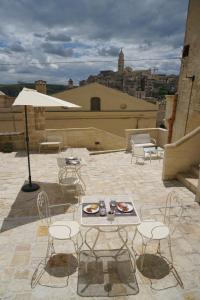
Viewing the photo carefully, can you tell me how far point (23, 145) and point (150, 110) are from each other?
16.6m

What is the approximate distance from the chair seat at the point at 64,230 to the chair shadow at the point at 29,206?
4.22 feet

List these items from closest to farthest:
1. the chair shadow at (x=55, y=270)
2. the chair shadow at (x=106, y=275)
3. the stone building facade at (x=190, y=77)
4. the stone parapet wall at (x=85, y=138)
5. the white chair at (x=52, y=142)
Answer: the chair shadow at (x=106, y=275) < the chair shadow at (x=55, y=270) < the stone building facade at (x=190, y=77) < the white chair at (x=52, y=142) < the stone parapet wall at (x=85, y=138)

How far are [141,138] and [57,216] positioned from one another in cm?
738

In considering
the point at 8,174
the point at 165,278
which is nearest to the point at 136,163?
the point at 8,174

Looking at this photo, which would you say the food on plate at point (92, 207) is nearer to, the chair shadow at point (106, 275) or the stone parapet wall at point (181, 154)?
the chair shadow at point (106, 275)

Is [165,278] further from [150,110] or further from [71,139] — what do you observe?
[150,110]

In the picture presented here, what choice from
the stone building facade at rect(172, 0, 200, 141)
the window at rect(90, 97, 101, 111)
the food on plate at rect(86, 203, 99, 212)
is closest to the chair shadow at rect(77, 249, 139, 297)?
the food on plate at rect(86, 203, 99, 212)

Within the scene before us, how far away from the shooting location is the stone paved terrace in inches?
129

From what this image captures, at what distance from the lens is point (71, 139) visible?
1211 cm


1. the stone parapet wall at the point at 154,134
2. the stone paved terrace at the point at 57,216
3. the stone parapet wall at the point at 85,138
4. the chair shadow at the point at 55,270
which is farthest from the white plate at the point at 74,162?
the stone parapet wall at the point at 154,134

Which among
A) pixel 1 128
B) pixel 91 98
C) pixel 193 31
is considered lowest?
pixel 1 128

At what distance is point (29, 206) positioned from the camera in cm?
581

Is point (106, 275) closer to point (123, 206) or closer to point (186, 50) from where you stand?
point (123, 206)

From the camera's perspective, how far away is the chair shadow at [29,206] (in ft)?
16.3
